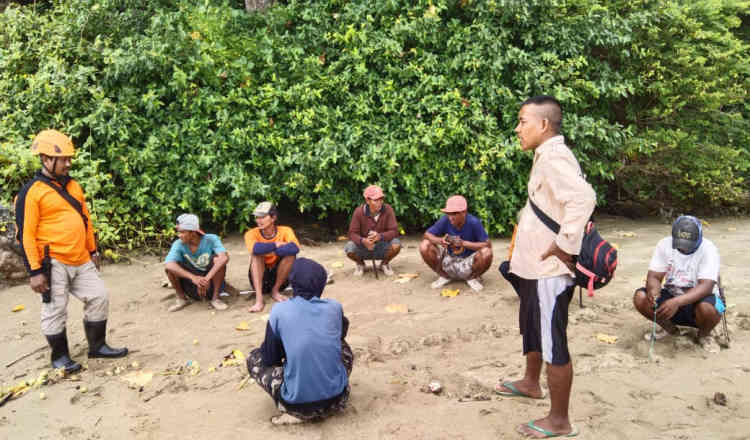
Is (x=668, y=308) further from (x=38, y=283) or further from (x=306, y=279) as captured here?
(x=38, y=283)

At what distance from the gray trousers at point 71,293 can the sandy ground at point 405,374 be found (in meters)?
0.46

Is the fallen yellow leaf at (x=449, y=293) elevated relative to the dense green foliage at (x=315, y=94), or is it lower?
lower

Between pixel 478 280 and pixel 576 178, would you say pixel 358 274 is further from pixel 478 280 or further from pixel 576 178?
pixel 576 178

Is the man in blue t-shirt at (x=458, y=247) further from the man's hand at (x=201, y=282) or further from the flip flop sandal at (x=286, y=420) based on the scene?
the flip flop sandal at (x=286, y=420)

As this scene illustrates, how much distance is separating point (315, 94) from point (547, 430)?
6365 mm

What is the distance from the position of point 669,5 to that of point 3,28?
10862 millimetres

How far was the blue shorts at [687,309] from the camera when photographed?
4734 mm

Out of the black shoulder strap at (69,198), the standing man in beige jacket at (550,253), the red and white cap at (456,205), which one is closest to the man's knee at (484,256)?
the red and white cap at (456,205)

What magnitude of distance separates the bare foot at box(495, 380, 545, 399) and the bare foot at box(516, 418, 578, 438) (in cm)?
49

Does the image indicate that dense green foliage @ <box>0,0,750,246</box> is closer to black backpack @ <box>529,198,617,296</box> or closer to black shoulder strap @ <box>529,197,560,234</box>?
black backpack @ <box>529,198,617,296</box>

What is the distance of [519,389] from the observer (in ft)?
13.5

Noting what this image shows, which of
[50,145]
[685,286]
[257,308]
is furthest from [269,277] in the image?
[685,286]

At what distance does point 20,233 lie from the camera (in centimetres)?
480

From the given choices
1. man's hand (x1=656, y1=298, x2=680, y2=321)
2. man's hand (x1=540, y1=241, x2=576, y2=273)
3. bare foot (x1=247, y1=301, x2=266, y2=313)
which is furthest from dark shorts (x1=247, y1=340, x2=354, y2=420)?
man's hand (x1=656, y1=298, x2=680, y2=321)
